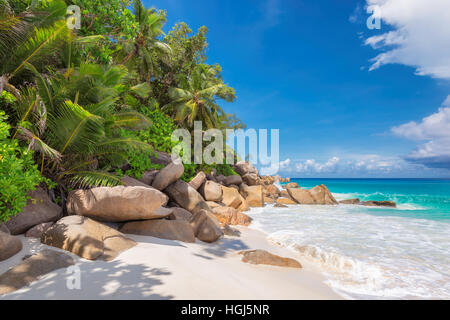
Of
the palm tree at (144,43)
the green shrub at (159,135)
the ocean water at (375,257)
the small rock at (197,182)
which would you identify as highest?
the palm tree at (144,43)

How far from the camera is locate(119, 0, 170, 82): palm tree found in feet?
53.4

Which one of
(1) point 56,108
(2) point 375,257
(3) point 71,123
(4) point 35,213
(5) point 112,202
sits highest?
(1) point 56,108

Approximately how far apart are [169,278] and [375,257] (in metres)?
6.11

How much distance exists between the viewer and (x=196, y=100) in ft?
64.9

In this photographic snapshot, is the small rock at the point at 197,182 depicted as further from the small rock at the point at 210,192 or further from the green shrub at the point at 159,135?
the green shrub at the point at 159,135

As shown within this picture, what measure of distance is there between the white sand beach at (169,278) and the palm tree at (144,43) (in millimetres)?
14753

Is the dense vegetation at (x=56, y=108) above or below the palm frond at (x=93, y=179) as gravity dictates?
above

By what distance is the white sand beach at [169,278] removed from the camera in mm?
2947

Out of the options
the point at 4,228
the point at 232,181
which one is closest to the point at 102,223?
the point at 4,228

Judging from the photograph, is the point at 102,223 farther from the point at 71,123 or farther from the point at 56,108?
the point at 56,108

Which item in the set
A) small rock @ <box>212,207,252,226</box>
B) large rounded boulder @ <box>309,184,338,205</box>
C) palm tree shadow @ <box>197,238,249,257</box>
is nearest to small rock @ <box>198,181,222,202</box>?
small rock @ <box>212,207,252,226</box>

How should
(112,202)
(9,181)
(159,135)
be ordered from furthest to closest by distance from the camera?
(159,135) < (112,202) < (9,181)

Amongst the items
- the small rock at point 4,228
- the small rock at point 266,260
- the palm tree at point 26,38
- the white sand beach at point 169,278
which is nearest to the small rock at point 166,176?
the white sand beach at point 169,278

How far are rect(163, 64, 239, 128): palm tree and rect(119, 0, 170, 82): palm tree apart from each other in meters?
2.95
